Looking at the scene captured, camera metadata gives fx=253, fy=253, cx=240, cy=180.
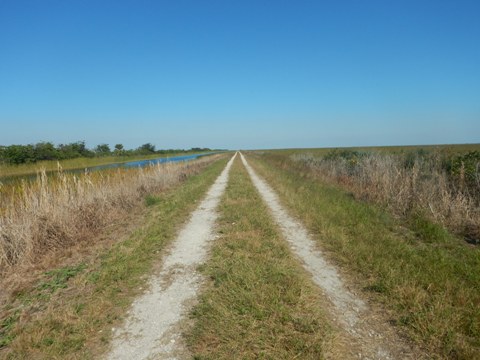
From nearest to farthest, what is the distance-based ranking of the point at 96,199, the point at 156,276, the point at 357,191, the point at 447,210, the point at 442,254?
the point at 156,276 < the point at 442,254 < the point at 447,210 < the point at 96,199 < the point at 357,191

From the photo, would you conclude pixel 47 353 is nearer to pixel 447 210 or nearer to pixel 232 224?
pixel 232 224

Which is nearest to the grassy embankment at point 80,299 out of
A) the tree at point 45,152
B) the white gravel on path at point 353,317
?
the white gravel on path at point 353,317

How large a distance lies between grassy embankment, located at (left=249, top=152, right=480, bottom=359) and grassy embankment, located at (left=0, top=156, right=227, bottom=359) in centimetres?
414

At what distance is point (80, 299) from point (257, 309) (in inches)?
122

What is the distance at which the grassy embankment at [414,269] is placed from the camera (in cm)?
320

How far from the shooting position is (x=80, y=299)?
4359 millimetres

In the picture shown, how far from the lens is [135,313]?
3863 millimetres

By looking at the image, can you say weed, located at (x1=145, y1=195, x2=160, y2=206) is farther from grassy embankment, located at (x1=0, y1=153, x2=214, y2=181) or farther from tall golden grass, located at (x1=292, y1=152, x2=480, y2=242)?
grassy embankment, located at (x1=0, y1=153, x2=214, y2=181)

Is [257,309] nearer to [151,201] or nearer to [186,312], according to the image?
[186,312]

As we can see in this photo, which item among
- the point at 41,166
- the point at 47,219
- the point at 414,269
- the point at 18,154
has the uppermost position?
the point at 18,154

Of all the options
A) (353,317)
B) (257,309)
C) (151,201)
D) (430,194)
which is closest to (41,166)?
(151,201)

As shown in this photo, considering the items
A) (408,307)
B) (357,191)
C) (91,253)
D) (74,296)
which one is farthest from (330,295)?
(357,191)

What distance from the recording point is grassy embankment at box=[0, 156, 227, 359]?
10.8 ft

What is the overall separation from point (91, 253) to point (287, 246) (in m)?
5.12
